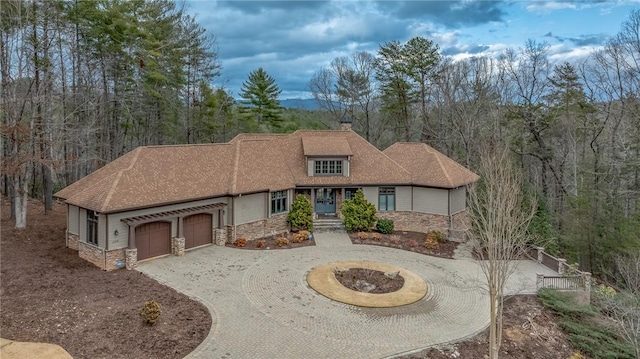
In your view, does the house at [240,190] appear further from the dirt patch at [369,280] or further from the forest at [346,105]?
the dirt patch at [369,280]

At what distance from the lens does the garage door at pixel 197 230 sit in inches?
763

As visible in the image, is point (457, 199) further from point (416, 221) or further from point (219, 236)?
point (219, 236)

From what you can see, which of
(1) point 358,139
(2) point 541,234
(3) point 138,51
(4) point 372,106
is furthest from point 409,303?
(4) point 372,106

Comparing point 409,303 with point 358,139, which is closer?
point 409,303

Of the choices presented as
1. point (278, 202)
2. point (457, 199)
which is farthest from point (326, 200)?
point (457, 199)

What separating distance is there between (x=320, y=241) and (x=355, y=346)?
11.0 m

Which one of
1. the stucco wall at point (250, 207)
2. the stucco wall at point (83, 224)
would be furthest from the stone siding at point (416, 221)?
the stucco wall at point (83, 224)

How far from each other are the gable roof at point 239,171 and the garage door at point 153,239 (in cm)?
121

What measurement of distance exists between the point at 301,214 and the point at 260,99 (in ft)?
67.7

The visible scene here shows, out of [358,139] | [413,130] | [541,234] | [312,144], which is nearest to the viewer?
[541,234]

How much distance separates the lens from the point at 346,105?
4116 centimetres

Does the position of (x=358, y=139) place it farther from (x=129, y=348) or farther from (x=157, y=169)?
(x=129, y=348)

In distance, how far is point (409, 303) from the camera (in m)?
14.2

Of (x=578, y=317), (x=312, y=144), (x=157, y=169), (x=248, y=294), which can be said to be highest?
(x=312, y=144)
